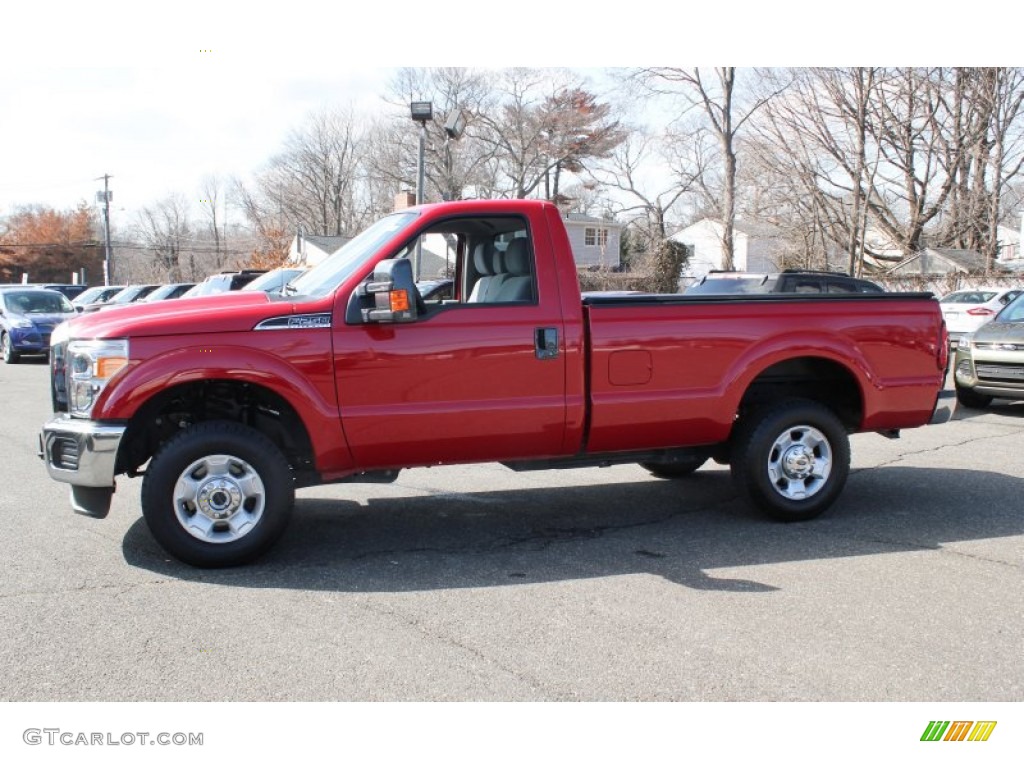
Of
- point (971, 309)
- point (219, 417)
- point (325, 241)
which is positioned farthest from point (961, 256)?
point (219, 417)

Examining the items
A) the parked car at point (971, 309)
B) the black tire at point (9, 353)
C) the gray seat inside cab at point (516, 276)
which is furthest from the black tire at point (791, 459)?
the black tire at point (9, 353)

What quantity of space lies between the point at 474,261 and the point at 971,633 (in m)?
3.72

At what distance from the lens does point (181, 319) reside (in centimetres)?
522

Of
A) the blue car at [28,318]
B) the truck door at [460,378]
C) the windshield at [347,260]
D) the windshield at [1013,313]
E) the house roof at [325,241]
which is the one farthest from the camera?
the house roof at [325,241]

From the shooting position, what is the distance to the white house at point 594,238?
61812 mm

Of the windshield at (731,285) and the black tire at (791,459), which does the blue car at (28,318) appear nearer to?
the windshield at (731,285)

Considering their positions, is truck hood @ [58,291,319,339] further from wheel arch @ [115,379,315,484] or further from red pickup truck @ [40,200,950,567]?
wheel arch @ [115,379,315,484]

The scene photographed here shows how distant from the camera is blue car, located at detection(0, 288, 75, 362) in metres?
20.7

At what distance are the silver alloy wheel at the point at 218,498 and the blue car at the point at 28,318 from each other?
54.8ft

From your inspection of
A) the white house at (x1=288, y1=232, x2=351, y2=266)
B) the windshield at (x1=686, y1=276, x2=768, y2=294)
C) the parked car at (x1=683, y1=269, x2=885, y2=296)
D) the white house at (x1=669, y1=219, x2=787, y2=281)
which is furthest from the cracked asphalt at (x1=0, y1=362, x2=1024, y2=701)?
the white house at (x1=669, y1=219, x2=787, y2=281)

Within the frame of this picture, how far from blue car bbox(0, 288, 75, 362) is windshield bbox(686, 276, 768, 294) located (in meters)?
13.9

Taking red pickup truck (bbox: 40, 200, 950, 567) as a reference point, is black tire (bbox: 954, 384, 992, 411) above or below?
below
